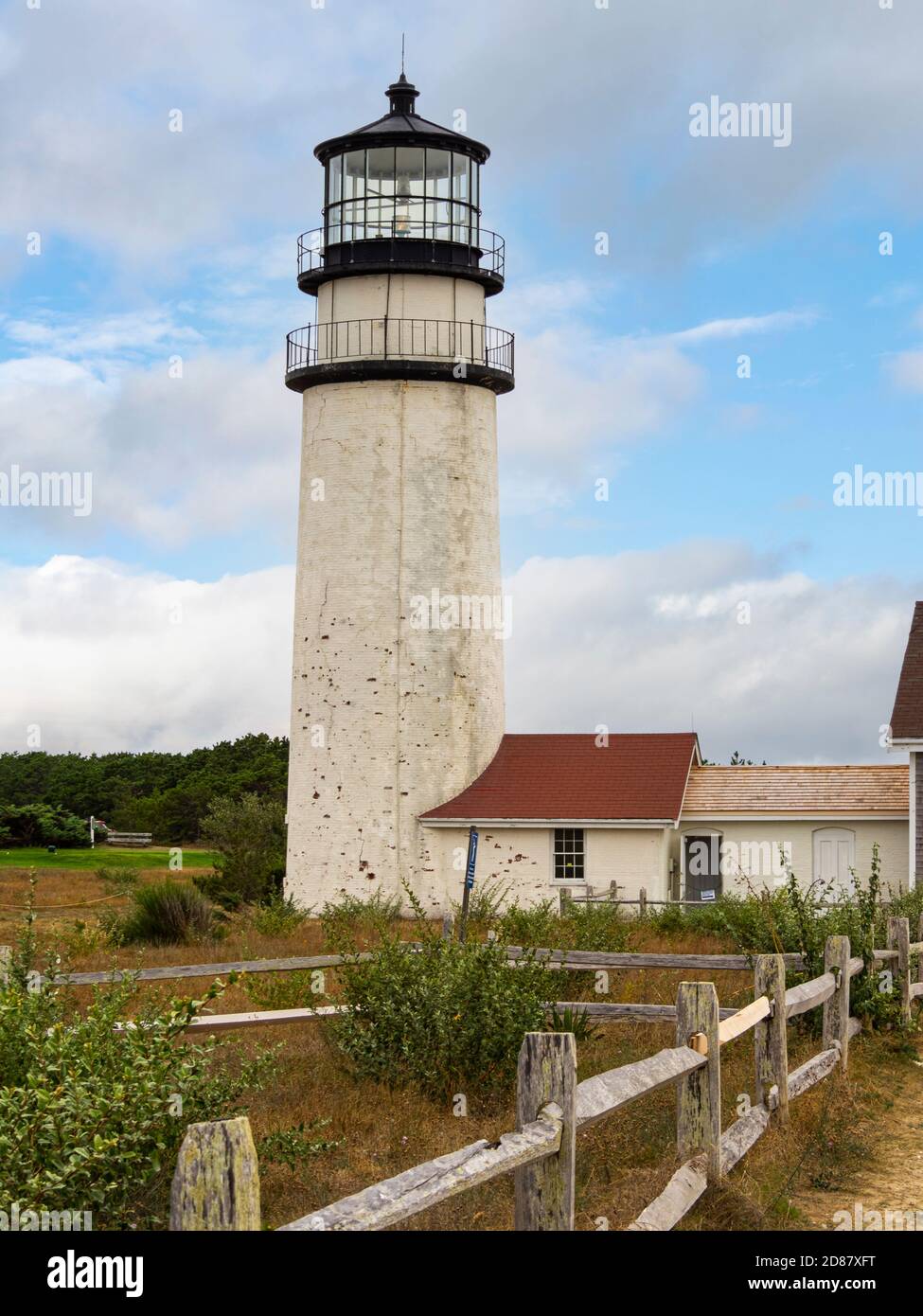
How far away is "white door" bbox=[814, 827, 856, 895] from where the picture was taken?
30.7 m

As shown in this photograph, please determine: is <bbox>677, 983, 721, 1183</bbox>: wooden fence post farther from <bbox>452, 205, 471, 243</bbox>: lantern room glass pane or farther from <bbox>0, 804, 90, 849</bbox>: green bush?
<bbox>0, 804, 90, 849</bbox>: green bush

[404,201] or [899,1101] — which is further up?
[404,201]

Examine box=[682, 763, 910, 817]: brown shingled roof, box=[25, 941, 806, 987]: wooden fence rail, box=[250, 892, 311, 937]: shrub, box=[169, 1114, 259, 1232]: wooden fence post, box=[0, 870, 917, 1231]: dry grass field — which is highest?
box=[682, 763, 910, 817]: brown shingled roof

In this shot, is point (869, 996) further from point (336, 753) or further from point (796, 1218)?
point (336, 753)

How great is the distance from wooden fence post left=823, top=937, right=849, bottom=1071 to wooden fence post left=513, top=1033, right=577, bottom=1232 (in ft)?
23.7

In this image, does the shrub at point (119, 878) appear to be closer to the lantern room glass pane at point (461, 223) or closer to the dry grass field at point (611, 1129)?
the lantern room glass pane at point (461, 223)

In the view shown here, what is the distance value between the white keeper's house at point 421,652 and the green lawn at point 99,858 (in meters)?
16.2

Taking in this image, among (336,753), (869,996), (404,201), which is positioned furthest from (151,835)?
(869,996)

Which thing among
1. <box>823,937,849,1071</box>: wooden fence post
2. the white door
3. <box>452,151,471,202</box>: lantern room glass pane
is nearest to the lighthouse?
<box>452,151,471,202</box>: lantern room glass pane

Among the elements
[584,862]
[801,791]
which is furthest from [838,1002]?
[801,791]

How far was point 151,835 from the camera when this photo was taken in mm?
60344

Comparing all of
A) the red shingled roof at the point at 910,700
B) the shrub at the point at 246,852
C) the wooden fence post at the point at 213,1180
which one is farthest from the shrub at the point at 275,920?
the wooden fence post at the point at 213,1180

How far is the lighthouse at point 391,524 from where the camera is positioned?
31969 millimetres

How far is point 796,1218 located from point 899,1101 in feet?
14.2
